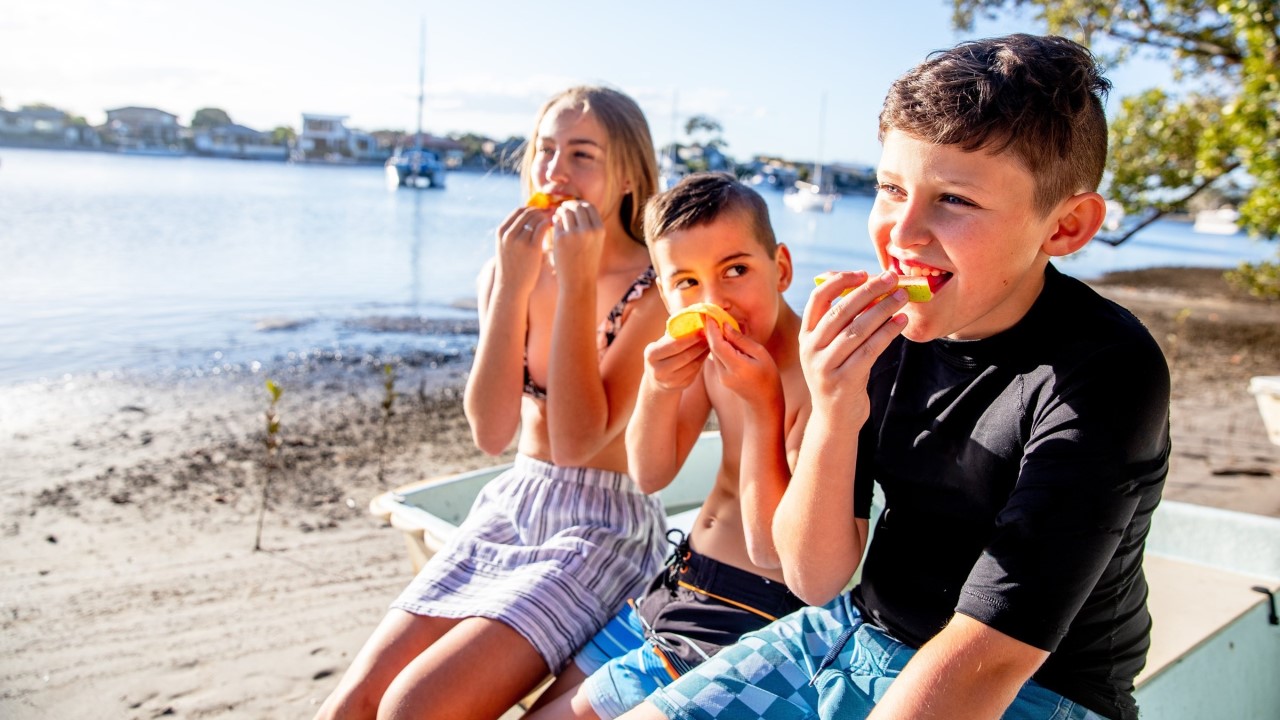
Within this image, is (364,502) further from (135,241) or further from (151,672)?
(135,241)

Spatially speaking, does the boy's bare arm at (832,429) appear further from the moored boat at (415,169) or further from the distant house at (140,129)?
the distant house at (140,129)

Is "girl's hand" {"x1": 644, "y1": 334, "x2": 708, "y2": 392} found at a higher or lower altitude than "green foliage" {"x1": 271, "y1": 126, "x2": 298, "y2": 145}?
lower

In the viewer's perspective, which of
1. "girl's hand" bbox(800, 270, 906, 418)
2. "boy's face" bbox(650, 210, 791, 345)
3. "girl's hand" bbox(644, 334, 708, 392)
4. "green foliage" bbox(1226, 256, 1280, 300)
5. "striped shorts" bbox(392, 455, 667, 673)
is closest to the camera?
"girl's hand" bbox(800, 270, 906, 418)

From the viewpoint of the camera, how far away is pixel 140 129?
88.9m

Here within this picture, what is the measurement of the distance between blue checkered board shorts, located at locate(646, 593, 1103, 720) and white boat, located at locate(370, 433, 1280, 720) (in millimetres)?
961

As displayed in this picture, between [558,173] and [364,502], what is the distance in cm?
372

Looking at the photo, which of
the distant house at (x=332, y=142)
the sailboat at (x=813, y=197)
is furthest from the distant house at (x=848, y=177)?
the distant house at (x=332, y=142)

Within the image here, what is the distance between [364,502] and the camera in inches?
237

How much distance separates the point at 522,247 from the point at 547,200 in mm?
227

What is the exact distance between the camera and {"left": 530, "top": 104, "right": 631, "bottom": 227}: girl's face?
9.96 feet

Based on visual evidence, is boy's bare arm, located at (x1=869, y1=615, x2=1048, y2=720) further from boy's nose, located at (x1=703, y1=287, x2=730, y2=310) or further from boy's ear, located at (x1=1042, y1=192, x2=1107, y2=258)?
boy's nose, located at (x1=703, y1=287, x2=730, y2=310)

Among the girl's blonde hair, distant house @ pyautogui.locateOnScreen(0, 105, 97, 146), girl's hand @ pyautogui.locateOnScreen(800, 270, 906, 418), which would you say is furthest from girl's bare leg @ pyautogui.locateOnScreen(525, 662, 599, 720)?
distant house @ pyautogui.locateOnScreen(0, 105, 97, 146)

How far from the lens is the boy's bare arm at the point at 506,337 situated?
2902 mm

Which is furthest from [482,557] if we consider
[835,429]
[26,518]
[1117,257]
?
[1117,257]
